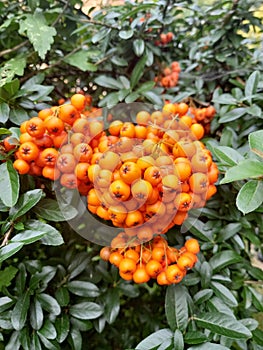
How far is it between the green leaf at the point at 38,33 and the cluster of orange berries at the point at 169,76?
0.41 m

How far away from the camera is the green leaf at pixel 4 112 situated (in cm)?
85

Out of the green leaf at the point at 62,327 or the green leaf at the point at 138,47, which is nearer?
the green leaf at the point at 62,327

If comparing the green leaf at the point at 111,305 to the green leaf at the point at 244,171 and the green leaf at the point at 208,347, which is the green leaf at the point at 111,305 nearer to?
the green leaf at the point at 208,347

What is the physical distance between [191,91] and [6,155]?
2.08 feet

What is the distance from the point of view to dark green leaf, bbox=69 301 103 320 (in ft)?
2.93

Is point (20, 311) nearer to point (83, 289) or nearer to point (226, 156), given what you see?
point (83, 289)

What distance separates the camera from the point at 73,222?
33.8 inches

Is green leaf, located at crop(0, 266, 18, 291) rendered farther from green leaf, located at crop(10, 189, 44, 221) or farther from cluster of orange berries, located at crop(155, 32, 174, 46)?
cluster of orange berries, located at crop(155, 32, 174, 46)

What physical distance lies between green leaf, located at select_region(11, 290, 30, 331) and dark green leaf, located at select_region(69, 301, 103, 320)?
0.12 m

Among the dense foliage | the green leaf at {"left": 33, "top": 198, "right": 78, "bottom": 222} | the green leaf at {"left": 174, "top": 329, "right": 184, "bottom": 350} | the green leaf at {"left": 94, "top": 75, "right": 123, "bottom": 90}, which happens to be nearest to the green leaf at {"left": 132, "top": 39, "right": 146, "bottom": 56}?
the dense foliage

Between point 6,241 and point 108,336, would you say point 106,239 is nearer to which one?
point 6,241

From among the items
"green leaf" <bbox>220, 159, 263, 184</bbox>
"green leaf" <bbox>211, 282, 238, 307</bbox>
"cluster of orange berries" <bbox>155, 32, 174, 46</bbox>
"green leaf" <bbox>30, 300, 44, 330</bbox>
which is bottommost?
"green leaf" <bbox>211, 282, 238, 307</bbox>

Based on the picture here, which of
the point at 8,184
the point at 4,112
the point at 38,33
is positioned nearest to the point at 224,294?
the point at 8,184

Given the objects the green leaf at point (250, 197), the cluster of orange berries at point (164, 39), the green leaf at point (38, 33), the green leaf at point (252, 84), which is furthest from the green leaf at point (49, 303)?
the cluster of orange berries at point (164, 39)
